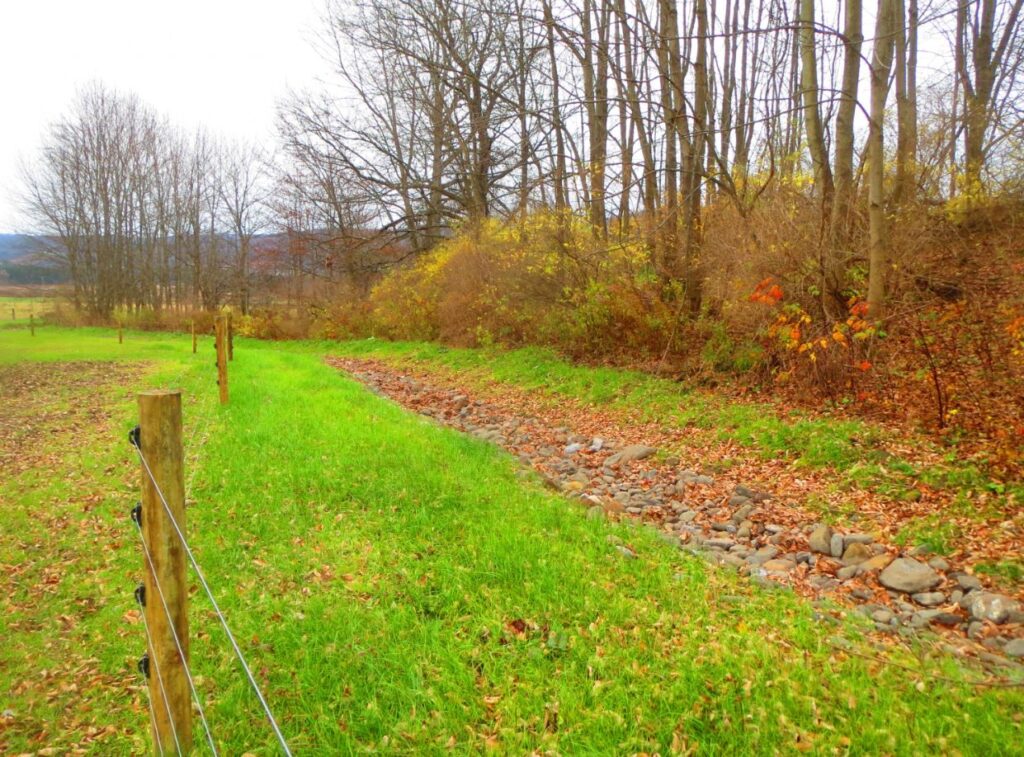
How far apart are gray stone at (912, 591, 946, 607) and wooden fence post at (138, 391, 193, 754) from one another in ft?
15.9

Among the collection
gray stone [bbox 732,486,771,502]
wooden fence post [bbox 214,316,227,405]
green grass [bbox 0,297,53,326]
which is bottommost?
gray stone [bbox 732,486,771,502]

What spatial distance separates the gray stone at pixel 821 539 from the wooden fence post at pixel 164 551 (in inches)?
199

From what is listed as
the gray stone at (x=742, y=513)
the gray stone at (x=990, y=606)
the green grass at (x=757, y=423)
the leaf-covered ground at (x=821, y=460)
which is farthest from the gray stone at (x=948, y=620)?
the gray stone at (x=742, y=513)

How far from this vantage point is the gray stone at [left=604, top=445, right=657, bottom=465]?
28.4ft

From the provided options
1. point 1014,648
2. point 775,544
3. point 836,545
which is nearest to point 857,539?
point 836,545

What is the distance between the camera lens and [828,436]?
24.7 feet

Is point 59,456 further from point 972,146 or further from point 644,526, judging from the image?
point 972,146

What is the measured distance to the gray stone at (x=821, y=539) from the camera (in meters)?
5.52

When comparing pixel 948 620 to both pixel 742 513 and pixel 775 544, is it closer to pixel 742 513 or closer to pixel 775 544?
pixel 775 544

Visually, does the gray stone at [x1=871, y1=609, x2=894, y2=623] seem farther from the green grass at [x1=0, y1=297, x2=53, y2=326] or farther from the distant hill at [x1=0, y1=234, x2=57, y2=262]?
the distant hill at [x1=0, y1=234, x2=57, y2=262]

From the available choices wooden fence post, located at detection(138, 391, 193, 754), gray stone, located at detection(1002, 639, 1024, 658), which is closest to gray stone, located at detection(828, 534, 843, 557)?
gray stone, located at detection(1002, 639, 1024, 658)

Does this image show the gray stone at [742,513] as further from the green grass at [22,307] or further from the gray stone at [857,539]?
the green grass at [22,307]

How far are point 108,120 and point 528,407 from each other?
47.1 meters

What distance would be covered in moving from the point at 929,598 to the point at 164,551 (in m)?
5.04
